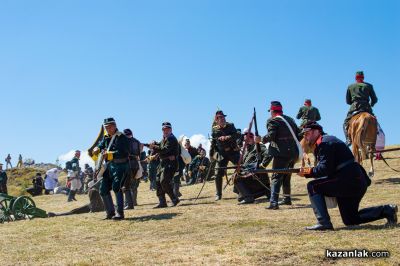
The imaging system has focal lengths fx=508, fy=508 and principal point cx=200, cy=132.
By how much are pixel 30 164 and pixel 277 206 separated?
5326 centimetres

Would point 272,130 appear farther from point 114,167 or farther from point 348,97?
point 348,97

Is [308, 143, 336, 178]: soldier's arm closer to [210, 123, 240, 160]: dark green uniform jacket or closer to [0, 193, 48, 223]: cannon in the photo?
[210, 123, 240, 160]: dark green uniform jacket

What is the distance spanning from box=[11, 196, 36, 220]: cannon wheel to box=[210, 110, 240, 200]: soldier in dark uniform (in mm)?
5205

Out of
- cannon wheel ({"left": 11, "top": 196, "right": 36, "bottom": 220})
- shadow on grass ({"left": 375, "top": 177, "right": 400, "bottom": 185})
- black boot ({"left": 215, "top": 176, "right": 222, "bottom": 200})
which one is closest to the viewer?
cannon wheel ({"left": 11, "top": 196, "right": 36, "bottom": 220})

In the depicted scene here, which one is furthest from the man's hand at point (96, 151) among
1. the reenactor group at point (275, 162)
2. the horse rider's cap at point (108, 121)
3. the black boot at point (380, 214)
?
the black boot at point (380, 214)

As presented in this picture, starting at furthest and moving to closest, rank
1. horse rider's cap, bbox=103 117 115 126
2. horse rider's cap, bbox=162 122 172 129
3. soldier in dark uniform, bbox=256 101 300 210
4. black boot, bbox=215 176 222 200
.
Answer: black boot, bbox=215 176 222 200, horse rider's cap, bbox=162 122 172 129, horse rider's cap, bbox=103 117 115 126, soldier in dark uniform, bbox=256 101 300 210

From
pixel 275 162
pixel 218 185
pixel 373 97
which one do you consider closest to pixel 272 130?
pixel 275 162

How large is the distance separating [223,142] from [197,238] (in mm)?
6131

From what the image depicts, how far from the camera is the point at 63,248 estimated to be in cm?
845

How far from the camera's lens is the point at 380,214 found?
7918 millimetres

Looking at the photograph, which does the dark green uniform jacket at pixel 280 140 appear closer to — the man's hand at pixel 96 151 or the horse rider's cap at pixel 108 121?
the horse rider's cap at pixel 108 121

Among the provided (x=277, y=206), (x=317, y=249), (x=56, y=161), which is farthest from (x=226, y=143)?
(x=56, y=161)

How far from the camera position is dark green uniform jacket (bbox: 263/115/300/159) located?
36.8 feet

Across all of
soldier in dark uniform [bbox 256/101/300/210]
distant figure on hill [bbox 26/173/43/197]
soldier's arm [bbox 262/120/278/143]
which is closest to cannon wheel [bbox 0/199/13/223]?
soldier in dark uniform [bbox 256/101/300/210]
